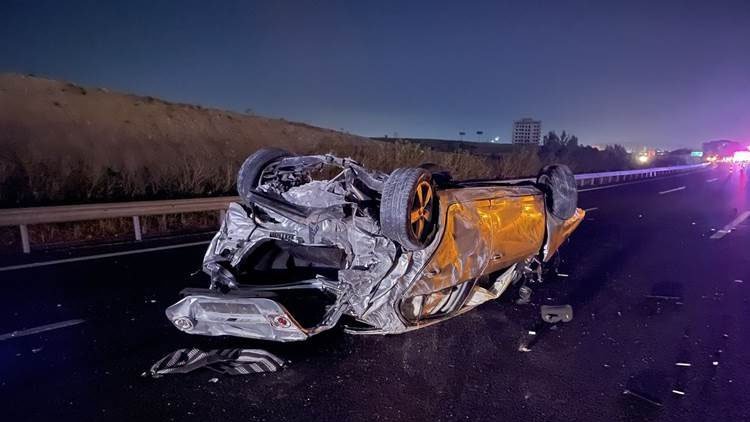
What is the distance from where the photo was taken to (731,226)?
9992 mm

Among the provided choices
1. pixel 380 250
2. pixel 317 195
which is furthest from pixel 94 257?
pixel 380 250

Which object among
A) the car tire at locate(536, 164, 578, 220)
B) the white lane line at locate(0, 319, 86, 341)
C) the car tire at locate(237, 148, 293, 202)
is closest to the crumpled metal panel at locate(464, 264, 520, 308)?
the car tire at locate(536, 164, 578, 220)

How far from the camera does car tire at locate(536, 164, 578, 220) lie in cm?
521

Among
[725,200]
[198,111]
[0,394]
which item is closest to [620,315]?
[0,394]

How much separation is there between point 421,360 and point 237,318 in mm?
1472

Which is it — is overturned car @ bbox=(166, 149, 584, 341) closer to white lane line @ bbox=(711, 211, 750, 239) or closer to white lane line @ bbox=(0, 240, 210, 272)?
white lane line @ bbox=(0, 240, 210, 272)

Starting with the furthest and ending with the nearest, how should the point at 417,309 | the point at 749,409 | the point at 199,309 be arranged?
the point at 417,309
the point at 199,309
the point at 749,409

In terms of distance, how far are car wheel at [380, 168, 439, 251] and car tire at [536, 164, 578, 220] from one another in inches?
90.2

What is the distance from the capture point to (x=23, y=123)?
3266cm

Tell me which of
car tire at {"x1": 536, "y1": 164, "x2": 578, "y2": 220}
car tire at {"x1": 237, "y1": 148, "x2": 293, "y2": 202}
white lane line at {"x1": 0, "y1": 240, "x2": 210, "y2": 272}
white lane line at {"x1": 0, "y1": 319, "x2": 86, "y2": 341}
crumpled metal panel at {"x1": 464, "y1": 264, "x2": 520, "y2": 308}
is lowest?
white lane line at {"x1": 0, "y1": 319, "x2": 86, "y2": 341}

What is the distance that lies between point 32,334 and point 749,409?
5553 millimetres

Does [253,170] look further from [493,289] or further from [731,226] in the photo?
[731,226]

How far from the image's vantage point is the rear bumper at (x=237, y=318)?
3.10 m

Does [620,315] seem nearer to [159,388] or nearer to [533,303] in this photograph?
[533,303]
